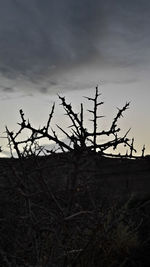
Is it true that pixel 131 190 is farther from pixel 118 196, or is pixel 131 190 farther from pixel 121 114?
pixel 121 114

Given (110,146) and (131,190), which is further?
(131,190)

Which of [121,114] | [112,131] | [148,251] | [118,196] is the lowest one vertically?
[148,251]

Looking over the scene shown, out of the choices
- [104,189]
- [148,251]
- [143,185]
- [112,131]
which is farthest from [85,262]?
[143,185]

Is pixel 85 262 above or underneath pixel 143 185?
underneath

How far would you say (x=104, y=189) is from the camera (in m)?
9.72

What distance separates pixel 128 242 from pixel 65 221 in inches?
206

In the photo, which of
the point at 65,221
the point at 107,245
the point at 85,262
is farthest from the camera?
the point at 107,245

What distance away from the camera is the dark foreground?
1968 millimetres

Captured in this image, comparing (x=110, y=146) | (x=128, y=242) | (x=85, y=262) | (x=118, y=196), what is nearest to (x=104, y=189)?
(x=118, y=196)

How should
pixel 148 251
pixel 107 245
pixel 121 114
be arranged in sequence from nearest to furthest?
pixel 121 114 → pixel 107 245 → pixel 148 251

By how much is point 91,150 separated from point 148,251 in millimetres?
5123

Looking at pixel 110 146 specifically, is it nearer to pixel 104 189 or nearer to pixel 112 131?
pixel 112 131

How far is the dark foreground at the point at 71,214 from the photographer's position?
1968 mm

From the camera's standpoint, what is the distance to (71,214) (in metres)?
2.09
